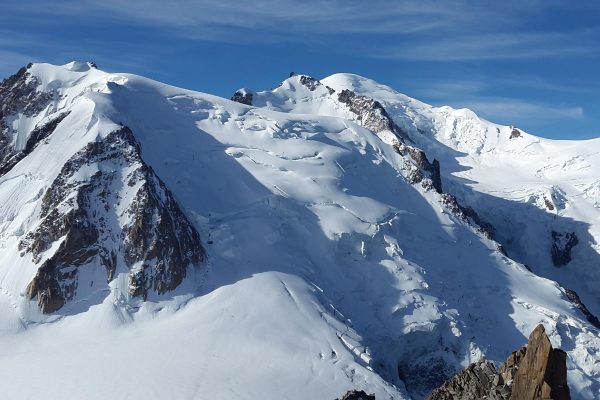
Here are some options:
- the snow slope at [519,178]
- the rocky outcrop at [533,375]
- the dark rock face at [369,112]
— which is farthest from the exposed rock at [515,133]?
the rocky outcrop at [533,375]

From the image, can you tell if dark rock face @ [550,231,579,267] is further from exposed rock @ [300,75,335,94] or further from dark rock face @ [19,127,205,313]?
dark rock face @ [19,127,205,313]

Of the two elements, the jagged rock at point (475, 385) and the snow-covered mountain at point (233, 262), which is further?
the snow-covered mountain at point (233, 262)

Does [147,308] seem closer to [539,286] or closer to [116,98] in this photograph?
[116,98]

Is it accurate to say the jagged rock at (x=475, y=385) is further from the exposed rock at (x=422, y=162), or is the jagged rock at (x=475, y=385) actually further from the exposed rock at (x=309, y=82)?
the exposed rock at (x=309, y=82)

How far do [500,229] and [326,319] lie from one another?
62104 millimetres

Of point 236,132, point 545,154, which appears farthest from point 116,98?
point 545,154

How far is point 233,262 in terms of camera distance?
80.9 meters

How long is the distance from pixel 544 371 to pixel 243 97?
114 metres

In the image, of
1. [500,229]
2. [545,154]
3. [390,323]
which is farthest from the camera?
[545,154]

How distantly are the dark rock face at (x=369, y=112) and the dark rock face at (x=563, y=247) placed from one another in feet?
98.3

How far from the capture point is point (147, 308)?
243 ft

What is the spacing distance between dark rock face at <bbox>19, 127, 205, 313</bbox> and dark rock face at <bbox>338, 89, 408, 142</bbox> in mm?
51318

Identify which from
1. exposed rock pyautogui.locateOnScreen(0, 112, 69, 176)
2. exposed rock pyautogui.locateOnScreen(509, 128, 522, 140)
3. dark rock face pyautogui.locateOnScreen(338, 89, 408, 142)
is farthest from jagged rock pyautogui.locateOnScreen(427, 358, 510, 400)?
exposed rock pyautogui.locateOnScreen(509, 128, 522, 140)

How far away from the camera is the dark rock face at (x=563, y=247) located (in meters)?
122
